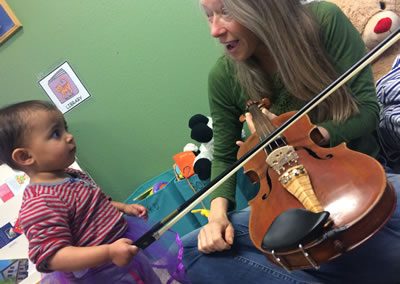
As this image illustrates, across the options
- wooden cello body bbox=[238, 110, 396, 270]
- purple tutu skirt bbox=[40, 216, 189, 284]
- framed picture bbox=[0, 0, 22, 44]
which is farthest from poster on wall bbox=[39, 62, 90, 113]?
wooden cello body bbox=[238, 110, 396, 270]

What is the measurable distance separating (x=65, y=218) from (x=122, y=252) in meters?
0.14

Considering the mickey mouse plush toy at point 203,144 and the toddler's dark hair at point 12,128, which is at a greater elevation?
the toddler's dark hair at point 12,128

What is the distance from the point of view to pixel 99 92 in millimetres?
1572

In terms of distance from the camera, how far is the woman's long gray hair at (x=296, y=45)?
79cm

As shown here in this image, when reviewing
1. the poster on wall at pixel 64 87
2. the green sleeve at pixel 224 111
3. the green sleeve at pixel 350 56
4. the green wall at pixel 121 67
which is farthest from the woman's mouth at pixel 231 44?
the poster on wall at pixel 64 87

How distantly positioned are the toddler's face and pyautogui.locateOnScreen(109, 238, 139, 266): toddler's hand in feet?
0.79

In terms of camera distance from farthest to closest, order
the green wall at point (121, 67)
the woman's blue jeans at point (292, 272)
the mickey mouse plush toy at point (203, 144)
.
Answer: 1. the green wall at point (121, 67)
2. the mickey mouse plush toy at point (203, 144)
3. the woman's blue jeans at point (292, 272)

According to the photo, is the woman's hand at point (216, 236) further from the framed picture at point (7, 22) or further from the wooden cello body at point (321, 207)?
the framed picture at point (7, 22)

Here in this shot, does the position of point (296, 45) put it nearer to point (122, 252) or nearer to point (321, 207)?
point (321, 207)

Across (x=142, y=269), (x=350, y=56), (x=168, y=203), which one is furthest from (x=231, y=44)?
(x=168, y=203)

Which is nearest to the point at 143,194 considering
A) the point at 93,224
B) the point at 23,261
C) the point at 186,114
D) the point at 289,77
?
the point at 186,114

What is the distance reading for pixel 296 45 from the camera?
2.65ft

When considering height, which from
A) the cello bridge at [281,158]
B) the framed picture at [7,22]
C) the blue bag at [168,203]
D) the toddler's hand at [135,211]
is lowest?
the blue bag at [168,203]

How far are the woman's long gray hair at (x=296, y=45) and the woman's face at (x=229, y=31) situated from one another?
2cm
